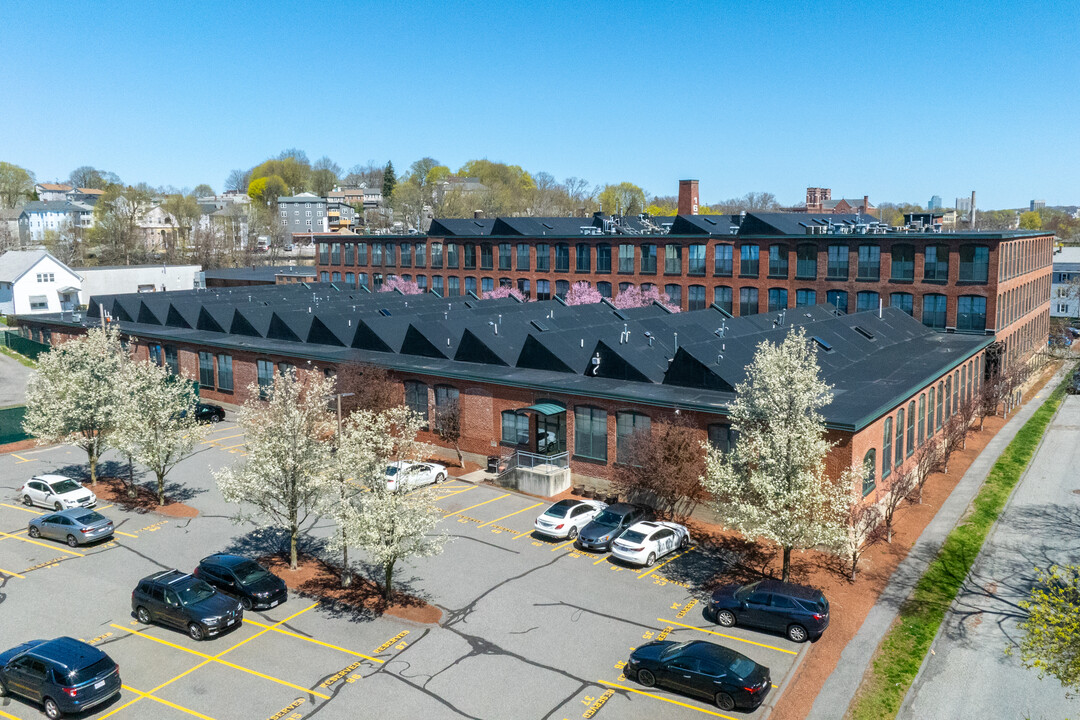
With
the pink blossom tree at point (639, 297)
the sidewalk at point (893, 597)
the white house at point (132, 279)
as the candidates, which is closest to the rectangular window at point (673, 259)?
the pink blossom tree at point (639, 297)

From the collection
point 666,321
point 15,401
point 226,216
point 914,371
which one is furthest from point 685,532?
point 226,216

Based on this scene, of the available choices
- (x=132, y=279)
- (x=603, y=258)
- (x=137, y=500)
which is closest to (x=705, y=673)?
(x=137, y=500)

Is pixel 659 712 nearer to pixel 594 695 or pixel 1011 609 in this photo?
pixel 594 695

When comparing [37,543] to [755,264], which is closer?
[37,543]

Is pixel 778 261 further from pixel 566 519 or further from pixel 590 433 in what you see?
pixel 566 519

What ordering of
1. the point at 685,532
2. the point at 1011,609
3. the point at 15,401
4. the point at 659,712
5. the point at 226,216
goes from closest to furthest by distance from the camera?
the point at 659,712, the point at 1011,609, the point at 685,532, the point at 15,401, the point at 226,216
